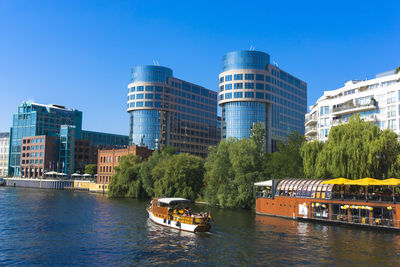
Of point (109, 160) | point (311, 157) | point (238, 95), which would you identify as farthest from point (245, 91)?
point (311, 157)

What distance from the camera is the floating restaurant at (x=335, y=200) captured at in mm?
55375

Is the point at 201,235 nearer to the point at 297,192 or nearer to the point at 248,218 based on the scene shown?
the point at 248,218

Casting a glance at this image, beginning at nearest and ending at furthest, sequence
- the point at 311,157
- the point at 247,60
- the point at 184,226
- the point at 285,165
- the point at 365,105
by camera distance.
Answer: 1. the point at 184,226
2. the point at 311,157
3. the point at 285,165
4. the point at 365,105
5. the point at 247,60

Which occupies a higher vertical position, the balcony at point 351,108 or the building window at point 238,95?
the building window at point 238,95

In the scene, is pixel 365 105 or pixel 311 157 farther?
pixel 365 105

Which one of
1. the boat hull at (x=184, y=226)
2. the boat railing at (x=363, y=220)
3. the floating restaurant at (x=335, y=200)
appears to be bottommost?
the boat hull at (x=184, y=226)

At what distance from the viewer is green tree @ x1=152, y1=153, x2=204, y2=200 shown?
320 feet

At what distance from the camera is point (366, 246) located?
1705 inches

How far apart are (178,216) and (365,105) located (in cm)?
5969

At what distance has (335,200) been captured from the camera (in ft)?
200

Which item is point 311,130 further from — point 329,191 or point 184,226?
point 184,226

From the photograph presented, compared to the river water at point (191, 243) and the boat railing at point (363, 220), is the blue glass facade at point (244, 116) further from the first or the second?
the boat railing at point (363, 220)

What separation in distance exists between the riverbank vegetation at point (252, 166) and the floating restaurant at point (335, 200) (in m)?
3.51

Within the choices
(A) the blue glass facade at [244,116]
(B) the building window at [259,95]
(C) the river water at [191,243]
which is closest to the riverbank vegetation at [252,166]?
(C) the river water at [191,243]
